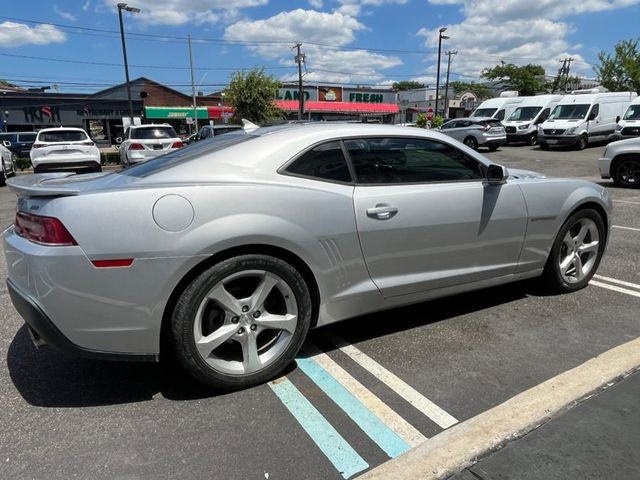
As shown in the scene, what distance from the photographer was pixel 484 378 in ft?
10.0

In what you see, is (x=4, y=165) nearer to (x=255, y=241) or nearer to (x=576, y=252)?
(x=255, y=241)

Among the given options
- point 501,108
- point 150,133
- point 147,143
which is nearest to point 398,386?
point 147,143

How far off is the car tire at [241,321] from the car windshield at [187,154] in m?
0.76

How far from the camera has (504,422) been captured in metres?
2.55

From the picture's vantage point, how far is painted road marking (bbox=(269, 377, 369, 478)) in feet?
7.56

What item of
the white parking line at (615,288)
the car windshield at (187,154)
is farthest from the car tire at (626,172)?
the car windshield at (187,154)

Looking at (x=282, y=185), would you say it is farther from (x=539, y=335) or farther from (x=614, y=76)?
(x=614, y=76)

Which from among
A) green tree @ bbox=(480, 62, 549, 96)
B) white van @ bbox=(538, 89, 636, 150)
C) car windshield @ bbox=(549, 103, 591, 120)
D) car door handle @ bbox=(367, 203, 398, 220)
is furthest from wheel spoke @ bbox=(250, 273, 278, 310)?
green tree @ bbox=(480, 62, 549, 96)

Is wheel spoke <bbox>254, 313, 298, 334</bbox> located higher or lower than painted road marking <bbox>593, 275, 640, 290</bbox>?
higher

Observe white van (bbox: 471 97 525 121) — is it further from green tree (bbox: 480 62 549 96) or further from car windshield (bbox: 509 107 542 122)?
green tree (bbox: 480 62 549 96)

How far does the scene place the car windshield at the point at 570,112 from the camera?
76.6 ft

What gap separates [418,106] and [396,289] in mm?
86080

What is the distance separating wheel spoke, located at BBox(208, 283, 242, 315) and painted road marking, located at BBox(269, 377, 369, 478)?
1.81 feet

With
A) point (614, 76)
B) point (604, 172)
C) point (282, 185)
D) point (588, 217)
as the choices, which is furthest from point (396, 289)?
point (614, 76)
